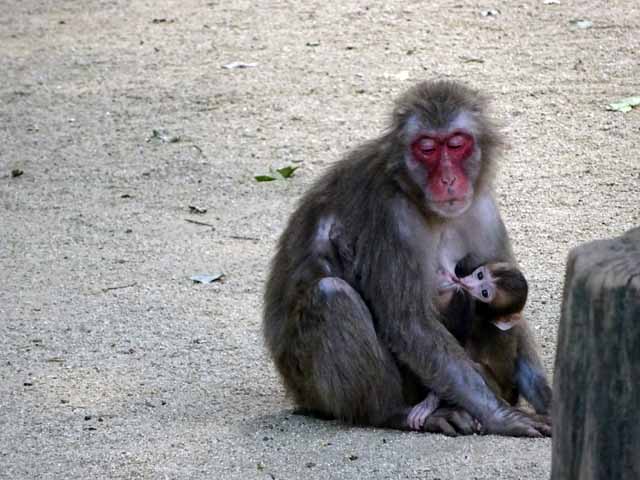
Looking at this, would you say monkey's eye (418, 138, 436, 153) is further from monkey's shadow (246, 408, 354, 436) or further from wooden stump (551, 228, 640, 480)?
wooden stump (551, 228, 640, 480)

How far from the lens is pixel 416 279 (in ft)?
21.5

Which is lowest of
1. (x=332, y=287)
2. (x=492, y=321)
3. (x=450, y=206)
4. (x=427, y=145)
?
(x=492, y=321)

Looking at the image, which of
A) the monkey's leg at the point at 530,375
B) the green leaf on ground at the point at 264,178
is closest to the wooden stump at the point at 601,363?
the monkey's leg at the point at 530,375

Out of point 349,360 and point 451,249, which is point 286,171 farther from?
point 349,360

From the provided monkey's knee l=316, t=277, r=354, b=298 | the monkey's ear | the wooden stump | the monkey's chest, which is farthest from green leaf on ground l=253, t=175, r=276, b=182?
the wooden stump

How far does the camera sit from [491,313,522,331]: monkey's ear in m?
6.71

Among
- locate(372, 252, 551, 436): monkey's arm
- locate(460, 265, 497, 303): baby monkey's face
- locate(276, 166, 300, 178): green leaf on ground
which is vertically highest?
locate(460, 265, 497, 303): baby monkey's face

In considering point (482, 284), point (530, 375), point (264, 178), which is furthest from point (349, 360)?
point (264, 178)

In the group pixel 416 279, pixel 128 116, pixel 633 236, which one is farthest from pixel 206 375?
pixel 128 116

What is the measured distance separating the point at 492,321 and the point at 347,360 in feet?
2.61

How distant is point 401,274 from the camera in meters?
6.53

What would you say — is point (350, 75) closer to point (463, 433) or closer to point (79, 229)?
point (79, 229)

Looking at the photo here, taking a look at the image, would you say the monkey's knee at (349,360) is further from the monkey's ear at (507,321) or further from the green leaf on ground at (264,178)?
the green leaf on ground at (264,178)

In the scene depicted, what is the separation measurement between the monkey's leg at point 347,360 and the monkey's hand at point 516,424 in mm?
440
